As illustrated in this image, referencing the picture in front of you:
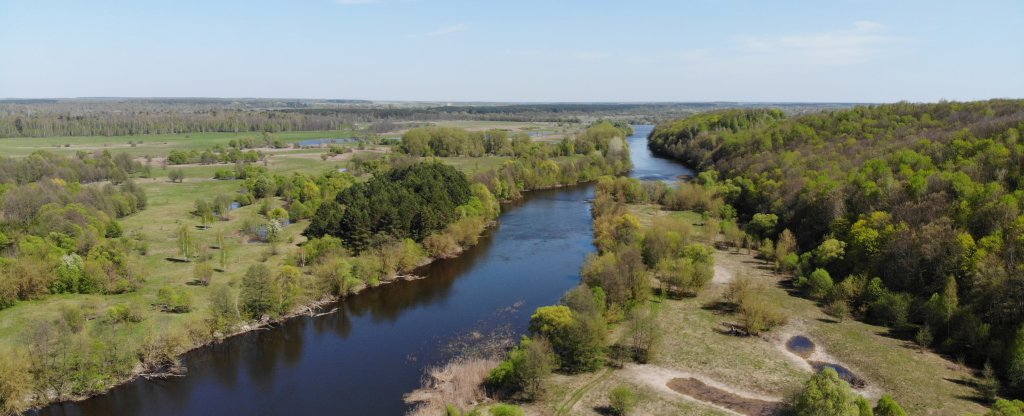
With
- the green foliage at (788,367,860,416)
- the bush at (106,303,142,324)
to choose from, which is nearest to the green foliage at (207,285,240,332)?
the bush at (106,303,142,324)

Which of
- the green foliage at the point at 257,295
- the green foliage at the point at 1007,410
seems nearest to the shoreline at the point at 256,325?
the green foliage at the point at 257,295

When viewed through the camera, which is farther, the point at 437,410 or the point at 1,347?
the point at 1,347

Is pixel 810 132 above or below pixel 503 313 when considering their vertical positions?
above

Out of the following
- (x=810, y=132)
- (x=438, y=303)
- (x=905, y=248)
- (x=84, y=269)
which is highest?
(x=810, y=132)

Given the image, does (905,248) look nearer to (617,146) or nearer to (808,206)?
(808,206)

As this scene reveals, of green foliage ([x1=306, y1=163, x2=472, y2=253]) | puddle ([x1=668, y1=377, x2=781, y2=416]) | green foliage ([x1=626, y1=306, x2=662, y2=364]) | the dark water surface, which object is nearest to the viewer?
puddle ([x1=668, y1=377, x2=781, y2=416])

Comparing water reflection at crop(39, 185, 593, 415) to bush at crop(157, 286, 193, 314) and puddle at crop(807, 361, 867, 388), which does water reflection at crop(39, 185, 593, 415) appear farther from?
puddle at crop(807, 361, 867, 388)

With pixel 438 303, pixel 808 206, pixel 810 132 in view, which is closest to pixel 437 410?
pixel 438 303
